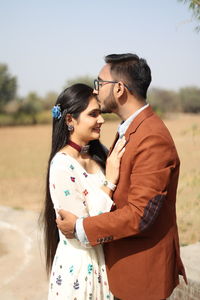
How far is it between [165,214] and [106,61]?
0.79 meters

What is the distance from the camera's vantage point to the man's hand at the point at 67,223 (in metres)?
2.04

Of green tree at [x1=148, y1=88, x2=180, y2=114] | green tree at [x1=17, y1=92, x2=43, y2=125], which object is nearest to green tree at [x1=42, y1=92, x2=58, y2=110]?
green tree at [x1=17, y1=92, x2=43, y2=125]

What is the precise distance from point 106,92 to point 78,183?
0.47m

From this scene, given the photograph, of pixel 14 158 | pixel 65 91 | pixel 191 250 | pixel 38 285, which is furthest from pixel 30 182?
pixel 65 91

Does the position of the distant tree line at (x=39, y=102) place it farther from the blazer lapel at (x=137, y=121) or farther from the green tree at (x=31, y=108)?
the blazer lapel at (x=137, y=121)

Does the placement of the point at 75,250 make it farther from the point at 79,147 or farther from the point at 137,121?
the point at 137,121

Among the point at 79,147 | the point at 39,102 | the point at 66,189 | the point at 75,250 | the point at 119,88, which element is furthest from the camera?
the point at 39,102

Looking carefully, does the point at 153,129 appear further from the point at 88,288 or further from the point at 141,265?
the point at 88,288

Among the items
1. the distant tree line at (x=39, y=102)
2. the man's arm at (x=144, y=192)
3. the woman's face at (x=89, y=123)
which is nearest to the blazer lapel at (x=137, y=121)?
the man's arm at (x=144, y=192)

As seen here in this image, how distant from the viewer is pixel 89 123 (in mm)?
2297

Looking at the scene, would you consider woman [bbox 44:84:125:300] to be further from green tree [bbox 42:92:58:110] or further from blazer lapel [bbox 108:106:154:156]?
green tree [bbox 42:92:58:110]

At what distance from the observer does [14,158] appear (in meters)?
15.6

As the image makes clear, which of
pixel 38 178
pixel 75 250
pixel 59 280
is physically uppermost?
pixel 75 250

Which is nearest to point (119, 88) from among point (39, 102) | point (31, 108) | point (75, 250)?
point (75, 250)
